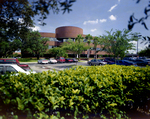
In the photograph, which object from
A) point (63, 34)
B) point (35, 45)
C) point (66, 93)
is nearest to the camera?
point (66, 93)

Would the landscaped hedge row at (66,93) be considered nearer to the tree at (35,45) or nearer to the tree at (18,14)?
the tree at (18,14)

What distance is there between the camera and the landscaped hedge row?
230cm

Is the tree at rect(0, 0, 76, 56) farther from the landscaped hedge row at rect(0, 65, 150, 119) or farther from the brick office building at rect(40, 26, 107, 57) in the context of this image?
the brick office building at rect(40, 26, 107, 57)

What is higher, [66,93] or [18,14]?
[18,14]

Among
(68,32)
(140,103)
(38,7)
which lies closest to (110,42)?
(140,103)

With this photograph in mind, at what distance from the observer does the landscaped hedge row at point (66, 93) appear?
90.6 inches

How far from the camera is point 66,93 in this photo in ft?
8.30

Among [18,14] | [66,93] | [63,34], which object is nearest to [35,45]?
[63,34]

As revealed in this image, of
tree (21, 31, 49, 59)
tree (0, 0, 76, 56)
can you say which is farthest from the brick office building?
tree (0, 0, 76, 56)

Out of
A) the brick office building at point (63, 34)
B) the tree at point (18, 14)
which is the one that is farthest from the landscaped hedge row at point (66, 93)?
the brick office building at point (63, 34)

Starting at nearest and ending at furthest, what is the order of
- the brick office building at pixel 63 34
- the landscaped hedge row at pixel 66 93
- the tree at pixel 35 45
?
1. the landscaped hedge row at pixel 66 93
2. the tree at pixel 35 45
3. the brick office building at pixel 63 34

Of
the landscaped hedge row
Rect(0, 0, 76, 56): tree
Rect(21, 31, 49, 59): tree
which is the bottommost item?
the landscaped hedge row

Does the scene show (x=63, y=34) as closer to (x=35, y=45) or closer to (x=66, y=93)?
(x=35, y=45)

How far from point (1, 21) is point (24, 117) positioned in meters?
2.68
